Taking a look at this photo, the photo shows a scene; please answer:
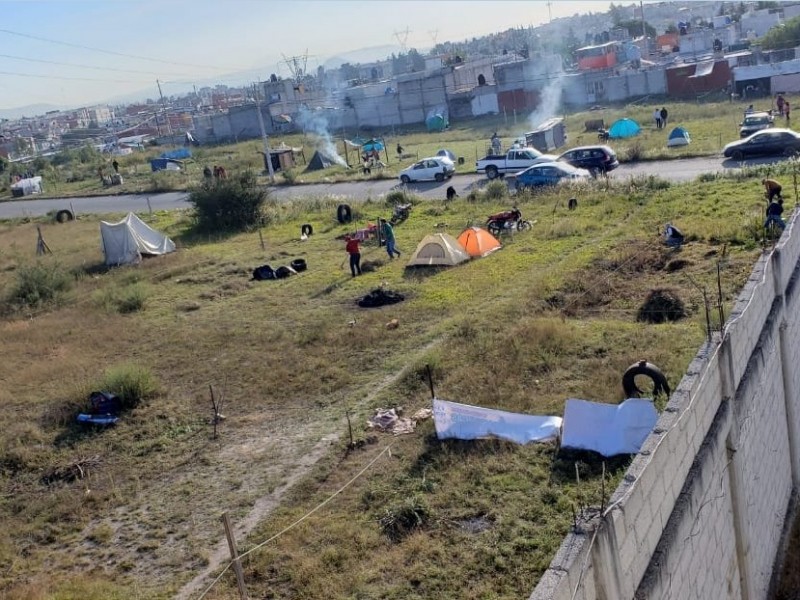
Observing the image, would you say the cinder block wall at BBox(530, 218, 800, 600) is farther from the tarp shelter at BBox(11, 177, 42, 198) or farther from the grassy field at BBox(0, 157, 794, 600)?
the tarp shelter at BBox(11, 177, 42, 198)

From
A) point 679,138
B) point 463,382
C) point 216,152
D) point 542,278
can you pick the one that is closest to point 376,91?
point 216,152

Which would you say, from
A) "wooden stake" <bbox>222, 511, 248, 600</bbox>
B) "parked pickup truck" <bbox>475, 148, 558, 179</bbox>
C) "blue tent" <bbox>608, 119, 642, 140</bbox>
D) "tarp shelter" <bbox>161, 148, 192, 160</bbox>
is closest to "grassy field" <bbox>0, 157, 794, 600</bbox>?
"wooden stake" <bbox>222, 511, 248, 600</bbox>

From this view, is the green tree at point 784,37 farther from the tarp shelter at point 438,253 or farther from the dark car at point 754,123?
the tarp shelter at point 438,253

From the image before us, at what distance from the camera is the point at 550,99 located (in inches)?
2322

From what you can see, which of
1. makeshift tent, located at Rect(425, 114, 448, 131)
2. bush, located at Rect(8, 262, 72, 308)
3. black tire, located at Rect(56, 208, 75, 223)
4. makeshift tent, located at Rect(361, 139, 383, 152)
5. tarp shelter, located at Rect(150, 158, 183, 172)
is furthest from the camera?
makeshift tent, located at Rect(425, 114, 448, 131)

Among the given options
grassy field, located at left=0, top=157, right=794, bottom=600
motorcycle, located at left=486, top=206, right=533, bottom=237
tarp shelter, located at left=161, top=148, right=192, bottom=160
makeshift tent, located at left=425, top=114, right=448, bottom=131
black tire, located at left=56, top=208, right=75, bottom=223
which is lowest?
grassy field, located at left=0, top=157, right=794, bottom=600

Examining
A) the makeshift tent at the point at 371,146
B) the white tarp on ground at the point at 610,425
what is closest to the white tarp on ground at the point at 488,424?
the white tarp on ground at the point at 610,425

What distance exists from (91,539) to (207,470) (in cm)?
174

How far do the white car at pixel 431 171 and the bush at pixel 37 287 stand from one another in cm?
→ 1517

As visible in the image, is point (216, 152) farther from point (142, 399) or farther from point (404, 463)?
point (404, 463)

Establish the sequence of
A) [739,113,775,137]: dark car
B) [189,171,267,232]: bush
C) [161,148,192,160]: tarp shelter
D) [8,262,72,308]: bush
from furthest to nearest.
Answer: [161,148,192,160]: tarp shelter → [739,113,775,137]: dark car → [189,171,267,232]: bush → [8,262,72,308]: bush

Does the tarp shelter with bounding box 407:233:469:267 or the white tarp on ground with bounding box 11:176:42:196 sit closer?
the tarp shelter with bounding box 407:233:469:267

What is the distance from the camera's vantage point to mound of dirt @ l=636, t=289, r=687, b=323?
13.3 metres

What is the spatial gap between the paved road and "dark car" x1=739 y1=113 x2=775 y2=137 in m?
3.64
